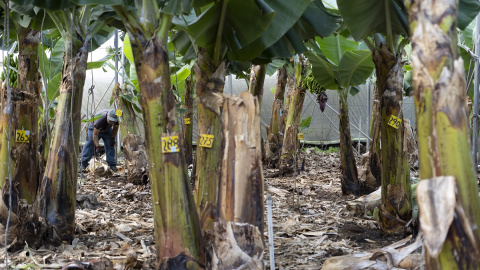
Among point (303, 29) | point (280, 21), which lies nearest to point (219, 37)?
point (280, 21)

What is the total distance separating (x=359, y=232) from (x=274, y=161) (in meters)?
4.85

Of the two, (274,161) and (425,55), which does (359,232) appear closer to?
(425,55)

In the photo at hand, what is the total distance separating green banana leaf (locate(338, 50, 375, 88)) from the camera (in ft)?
16.8

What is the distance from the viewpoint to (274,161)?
29.2 feet

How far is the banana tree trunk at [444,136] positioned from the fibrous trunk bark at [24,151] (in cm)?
274

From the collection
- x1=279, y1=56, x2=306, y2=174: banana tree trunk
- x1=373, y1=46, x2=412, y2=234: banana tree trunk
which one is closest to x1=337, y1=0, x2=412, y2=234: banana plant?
x1=373, y1=46, x2=412, y2=234: banana tree trunk

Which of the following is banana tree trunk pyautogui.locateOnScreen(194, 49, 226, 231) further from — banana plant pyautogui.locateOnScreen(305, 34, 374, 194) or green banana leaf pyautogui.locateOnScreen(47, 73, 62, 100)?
green banana leaf pyautogui.locateOnScreen(47, 73, 62, 100)

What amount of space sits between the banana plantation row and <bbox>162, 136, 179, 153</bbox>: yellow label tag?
0.06ft

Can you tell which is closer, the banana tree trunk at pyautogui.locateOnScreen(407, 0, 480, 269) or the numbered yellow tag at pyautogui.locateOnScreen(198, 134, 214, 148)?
the banana tree trunk at pyautogui.locateOnScreen(407, 0, 480, 269)

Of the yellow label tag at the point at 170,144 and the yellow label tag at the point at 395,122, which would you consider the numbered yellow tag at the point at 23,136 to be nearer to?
the yellow label tag at the point at 170,144

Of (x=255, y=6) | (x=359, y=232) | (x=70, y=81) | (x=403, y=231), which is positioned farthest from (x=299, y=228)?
(x=70, y=81)

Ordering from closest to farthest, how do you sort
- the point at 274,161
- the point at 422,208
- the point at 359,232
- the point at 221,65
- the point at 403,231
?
the point at 422,208 < the point at 221,65 < the point at 403,231 < the point at 359,232 < the point at 274,161

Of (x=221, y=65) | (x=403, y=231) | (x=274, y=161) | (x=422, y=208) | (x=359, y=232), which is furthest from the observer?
(x=274, y=161)

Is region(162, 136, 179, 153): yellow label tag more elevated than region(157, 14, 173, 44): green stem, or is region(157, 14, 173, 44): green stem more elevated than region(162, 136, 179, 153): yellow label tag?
region(157, 14, 173, 44): green stem
